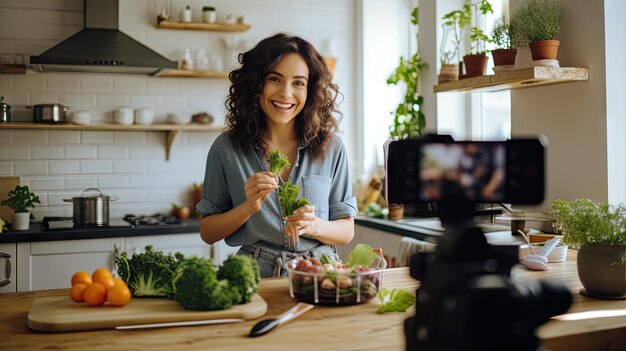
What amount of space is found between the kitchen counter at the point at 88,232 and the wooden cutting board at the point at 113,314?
8.56 feet

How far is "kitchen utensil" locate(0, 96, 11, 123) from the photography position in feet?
15.0

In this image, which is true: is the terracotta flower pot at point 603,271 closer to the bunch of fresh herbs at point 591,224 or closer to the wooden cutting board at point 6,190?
the bunch of fresh herbs at point 591,224

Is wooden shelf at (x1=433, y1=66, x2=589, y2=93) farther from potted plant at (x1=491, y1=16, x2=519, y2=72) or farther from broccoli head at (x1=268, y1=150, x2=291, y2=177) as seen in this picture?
broccoli head at (x1=268, y1=150, x2=291, y2=177)

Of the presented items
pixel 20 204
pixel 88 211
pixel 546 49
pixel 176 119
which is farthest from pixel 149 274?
pixel 176 119

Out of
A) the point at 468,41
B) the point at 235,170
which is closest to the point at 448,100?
the point at 468,41

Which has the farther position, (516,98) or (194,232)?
(194,232)

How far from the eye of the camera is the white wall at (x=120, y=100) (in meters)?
4.76

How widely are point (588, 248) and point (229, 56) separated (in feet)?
12.3

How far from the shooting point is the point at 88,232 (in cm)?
427

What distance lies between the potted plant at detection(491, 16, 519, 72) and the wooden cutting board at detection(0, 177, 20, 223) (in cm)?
342

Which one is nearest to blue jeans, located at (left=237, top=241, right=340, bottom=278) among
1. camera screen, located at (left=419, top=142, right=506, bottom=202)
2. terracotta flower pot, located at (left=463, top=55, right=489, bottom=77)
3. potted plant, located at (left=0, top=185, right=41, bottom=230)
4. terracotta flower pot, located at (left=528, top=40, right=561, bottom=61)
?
camera screen, located at (left=419, top=142, right=506, bottom=202)

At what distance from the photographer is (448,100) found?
4578mm

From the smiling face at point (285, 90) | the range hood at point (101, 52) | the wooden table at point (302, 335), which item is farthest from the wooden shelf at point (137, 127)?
the wooden table at point (302, 335)

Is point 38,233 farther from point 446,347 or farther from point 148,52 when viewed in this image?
point 446,347
